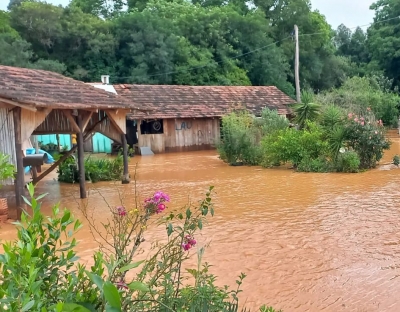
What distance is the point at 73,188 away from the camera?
13477 millimetres

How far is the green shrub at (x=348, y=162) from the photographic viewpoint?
14.6m

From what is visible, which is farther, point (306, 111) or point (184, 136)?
point (184, 136)

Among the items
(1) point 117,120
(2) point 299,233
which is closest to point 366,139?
(1) point 117,120

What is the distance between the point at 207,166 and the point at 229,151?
1066 millimetres

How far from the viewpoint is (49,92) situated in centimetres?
1033

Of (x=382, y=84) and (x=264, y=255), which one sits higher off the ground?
(x=382, y=84)

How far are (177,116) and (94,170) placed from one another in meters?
10.5

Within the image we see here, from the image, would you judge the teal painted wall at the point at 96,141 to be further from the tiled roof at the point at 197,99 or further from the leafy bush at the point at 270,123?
the leafy bush at the point at 270,123

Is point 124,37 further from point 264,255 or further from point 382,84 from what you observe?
point 264,255

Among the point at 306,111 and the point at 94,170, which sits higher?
the point at 306,111

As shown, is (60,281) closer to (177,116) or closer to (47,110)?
(47,110)

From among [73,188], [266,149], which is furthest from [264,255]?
[266,149]

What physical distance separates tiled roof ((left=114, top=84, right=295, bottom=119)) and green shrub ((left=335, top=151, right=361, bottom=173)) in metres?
11.2

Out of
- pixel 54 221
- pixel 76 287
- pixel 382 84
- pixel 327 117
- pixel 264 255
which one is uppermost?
pixel 382 84
